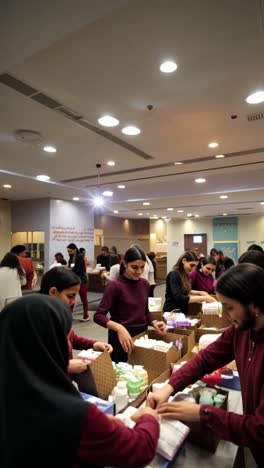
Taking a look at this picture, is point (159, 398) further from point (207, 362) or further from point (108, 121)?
point (108, 121)

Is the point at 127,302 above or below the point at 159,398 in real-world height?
above

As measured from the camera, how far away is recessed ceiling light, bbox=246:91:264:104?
97.1 inches

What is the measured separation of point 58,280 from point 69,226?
6862 millimetres

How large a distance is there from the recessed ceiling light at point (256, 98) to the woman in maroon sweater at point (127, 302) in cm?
170

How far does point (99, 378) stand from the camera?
1286 mm

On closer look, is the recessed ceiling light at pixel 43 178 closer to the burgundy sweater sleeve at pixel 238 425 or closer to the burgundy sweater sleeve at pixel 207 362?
the burgundy sweater sleeve at pixel 207 362

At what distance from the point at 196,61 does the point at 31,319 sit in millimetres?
2042

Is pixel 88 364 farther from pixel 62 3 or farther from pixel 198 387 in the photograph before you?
pixel 62 3

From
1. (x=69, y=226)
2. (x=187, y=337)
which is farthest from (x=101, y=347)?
(x=69, y=226)

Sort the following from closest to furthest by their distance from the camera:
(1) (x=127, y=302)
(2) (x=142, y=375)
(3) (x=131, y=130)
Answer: (2) (x=142, y=375) < (1) (x=127, y=302) < (3) (x=131, y=130)

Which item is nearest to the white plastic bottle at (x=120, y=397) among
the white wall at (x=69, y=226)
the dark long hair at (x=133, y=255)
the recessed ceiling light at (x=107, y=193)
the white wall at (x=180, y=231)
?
the dark long hair at (x=133, y=255)

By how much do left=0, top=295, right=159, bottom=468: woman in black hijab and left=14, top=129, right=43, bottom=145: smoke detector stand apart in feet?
9.94

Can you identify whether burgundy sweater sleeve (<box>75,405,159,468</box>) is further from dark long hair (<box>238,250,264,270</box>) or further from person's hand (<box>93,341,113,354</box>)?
dark long hair (<box>238,250,264,270</box>)

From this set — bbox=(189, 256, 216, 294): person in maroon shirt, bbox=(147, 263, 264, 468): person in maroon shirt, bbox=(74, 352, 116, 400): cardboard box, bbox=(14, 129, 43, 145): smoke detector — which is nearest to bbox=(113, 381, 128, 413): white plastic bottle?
bbox=(74, 352, 116, 400): cardboard box
